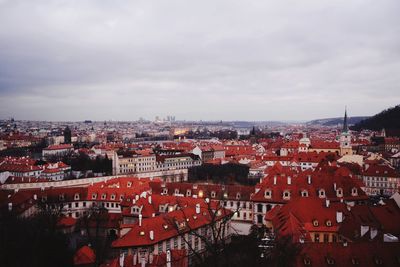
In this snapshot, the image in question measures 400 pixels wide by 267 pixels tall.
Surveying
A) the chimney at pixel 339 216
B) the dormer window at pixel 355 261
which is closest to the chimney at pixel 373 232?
the dormer window at pixel 355 261

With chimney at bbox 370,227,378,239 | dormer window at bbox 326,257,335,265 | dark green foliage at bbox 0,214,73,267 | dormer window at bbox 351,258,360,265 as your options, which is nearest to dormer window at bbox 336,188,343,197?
chimney at bbox 370,227,378,239

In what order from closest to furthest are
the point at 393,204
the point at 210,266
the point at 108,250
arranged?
the point at 210,266
the point at 108,250
the point at 393,204

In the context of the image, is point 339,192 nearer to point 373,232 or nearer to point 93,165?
point 373,232

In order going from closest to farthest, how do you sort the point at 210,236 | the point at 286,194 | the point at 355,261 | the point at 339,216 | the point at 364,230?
the point at 210,236 → the point at 355,261 → the point at 364,230 → the point at 339,216 → the point at 286,194

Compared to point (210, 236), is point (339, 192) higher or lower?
lower

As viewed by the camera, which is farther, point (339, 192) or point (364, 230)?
point (339, 192)

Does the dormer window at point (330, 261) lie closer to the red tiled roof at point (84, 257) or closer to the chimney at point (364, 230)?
the chimney at point (364, 230)

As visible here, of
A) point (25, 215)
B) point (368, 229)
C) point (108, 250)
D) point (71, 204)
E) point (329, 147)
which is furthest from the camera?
point (329, 147)

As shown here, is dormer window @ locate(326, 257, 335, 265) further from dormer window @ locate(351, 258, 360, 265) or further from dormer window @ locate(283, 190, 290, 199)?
dormer window @ locate(283, 190, 290, 199)

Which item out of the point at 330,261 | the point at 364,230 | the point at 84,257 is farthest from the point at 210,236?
the point at 364,230

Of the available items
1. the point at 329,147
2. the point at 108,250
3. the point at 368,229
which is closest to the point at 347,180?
the point at 368,229

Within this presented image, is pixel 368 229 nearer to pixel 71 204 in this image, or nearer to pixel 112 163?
pixel 71 204
